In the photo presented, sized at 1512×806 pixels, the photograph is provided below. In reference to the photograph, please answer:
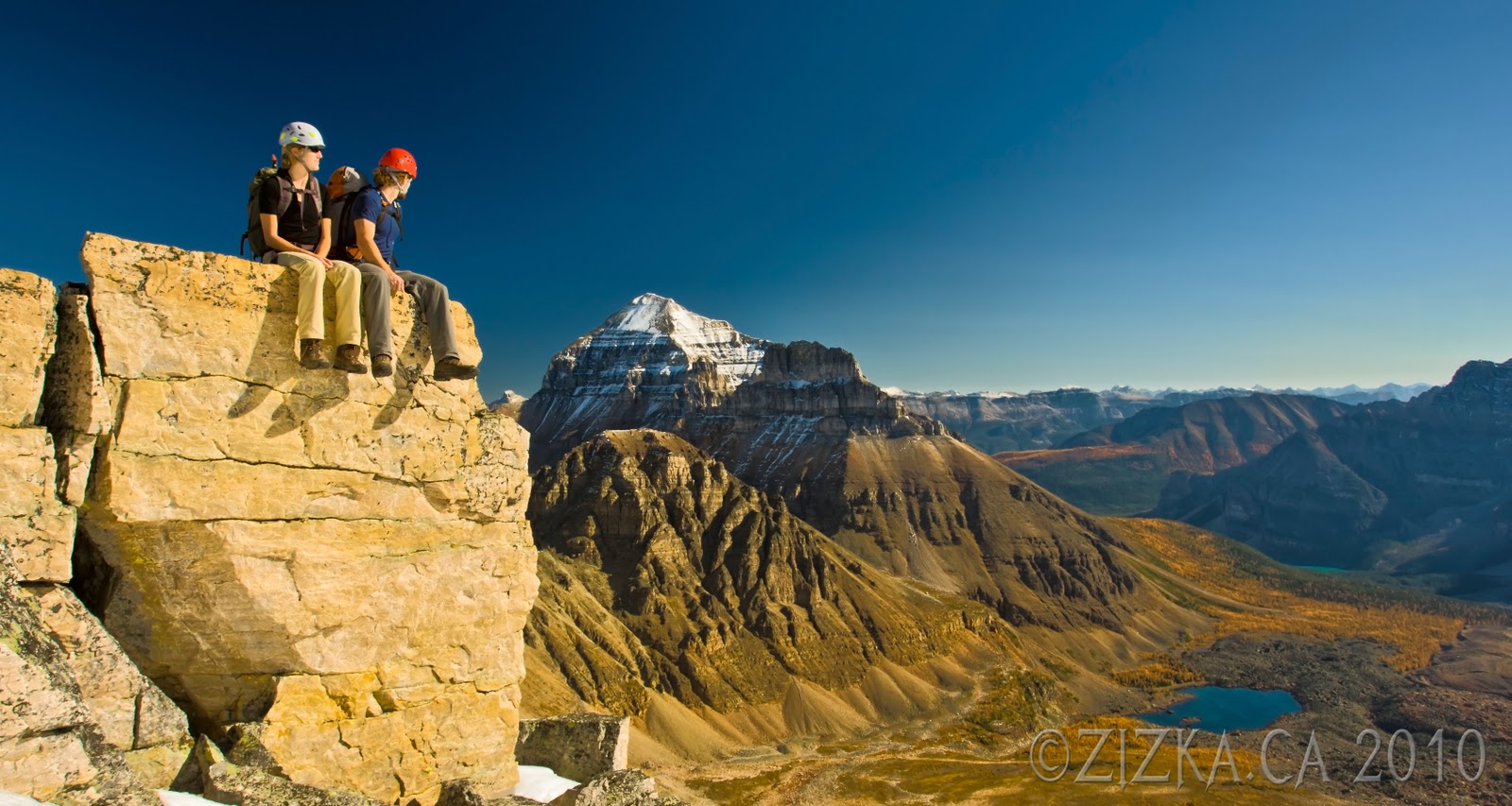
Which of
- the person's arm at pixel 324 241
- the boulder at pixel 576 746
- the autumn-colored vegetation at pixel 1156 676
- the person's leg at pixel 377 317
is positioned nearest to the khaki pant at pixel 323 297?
the person's leg at pixel 377 317

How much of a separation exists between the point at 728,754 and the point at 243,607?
286ft

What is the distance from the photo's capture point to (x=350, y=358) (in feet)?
31.8

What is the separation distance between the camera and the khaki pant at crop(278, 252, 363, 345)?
9.52 metres

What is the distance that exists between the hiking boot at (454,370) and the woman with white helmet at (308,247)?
1306 mm

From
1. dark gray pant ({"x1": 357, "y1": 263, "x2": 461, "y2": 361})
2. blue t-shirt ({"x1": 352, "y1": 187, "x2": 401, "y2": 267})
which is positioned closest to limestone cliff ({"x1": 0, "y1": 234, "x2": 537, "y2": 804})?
dark gray pant ({"x1": 357, "y1": 263, "x2": 461, "y2": 361})

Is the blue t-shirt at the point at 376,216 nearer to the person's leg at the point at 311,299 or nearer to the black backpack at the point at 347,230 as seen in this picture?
the black backpack at the point at 347,230

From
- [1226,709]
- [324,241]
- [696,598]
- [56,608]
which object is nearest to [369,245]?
[324,241]

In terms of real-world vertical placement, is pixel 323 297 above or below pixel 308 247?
below

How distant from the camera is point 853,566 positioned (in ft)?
468

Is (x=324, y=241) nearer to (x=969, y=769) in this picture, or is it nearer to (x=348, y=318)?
(x=348, y=318)

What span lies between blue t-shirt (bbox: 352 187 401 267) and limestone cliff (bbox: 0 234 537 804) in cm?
97

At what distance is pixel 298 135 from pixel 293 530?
5509mm

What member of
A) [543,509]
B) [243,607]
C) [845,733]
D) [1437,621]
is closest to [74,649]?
[243,607]

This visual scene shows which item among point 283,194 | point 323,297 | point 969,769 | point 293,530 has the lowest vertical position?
point 969,769
